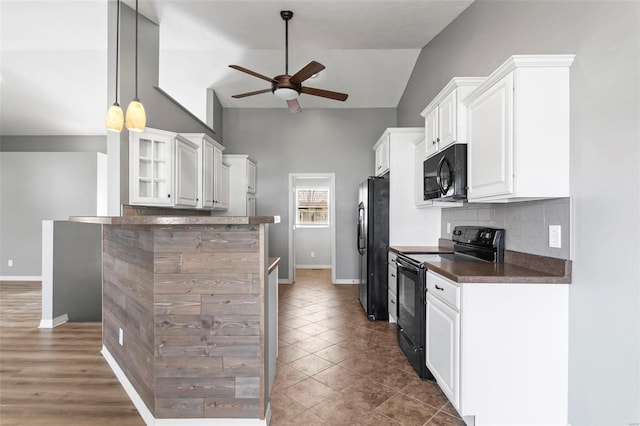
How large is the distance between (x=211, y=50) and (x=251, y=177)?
205 cm

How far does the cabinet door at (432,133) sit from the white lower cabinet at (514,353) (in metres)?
1.43

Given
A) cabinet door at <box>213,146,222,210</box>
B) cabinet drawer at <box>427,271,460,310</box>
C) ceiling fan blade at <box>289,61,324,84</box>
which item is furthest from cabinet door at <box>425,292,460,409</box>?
cabinet door at <box>213,146,222,210</box>

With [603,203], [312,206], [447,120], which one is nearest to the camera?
[603,203]

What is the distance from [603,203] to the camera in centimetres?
157

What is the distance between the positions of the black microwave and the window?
516 centimetres

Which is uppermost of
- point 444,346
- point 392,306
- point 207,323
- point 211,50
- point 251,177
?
point 211,50

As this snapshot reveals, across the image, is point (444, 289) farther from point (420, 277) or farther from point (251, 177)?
point (251, 177)

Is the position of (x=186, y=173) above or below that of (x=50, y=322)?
above

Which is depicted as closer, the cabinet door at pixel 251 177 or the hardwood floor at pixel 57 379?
the hardwood floor at pixel 57 379

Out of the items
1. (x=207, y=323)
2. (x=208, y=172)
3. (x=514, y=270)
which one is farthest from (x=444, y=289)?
(x=208, y=172)

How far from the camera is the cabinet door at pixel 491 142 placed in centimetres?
184

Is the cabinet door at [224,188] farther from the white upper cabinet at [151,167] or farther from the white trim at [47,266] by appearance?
the white trim at [47,266]

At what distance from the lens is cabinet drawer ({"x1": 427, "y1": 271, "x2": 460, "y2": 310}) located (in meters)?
1.90

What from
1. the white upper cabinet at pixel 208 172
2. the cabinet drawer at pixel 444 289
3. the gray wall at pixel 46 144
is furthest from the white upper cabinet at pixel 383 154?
the gray wall at pixel 46 144
